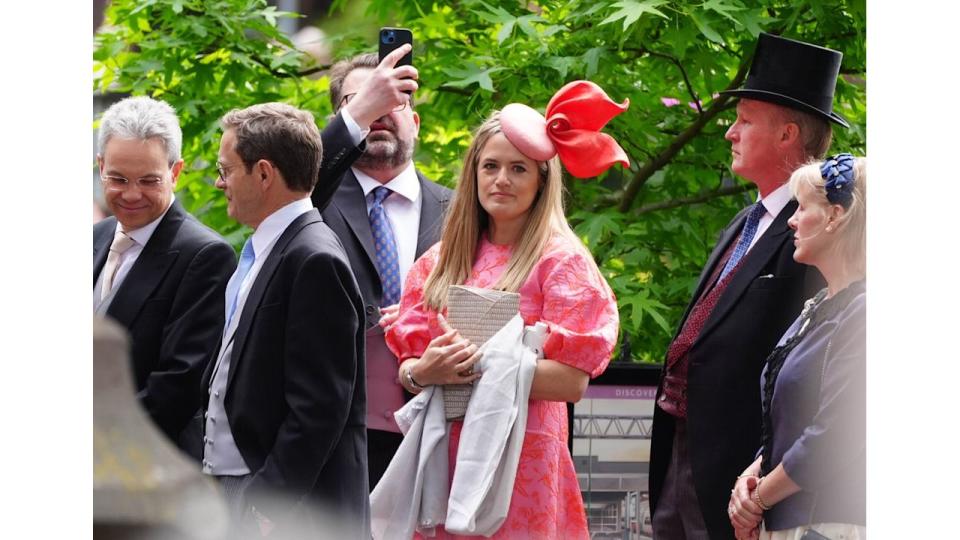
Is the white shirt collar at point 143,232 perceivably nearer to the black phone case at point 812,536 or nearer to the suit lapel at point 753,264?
the suit lapel at point 753,264

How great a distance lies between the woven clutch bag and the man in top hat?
45 cm

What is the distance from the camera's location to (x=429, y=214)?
11.8ft

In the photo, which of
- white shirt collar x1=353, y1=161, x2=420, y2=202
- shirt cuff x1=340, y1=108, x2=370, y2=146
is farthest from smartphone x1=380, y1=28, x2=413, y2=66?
white shirt collar x1=353, y1=161, x2=420, y2=202

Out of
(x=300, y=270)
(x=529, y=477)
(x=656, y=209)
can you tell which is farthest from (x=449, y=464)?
(x=656, y=209)

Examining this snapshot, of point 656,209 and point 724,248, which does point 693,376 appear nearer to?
point 724,248

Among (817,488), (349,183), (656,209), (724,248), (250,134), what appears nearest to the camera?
(817,488)

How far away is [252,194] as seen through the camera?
2939 millimetres

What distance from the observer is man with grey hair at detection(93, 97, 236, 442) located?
115 inches

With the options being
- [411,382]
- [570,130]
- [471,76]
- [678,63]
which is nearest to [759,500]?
[411,382]

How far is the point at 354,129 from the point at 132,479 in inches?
63.0

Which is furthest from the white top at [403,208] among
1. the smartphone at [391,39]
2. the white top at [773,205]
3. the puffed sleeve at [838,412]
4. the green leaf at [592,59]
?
the puffed sleeve at [838,412]

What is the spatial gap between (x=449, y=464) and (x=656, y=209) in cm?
139

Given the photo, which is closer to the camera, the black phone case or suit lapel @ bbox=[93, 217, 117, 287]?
the black phone case

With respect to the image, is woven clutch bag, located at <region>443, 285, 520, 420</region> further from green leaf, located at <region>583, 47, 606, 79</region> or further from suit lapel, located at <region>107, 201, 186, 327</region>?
green leaf, located at <region>583, 47, 606, 79</region>
